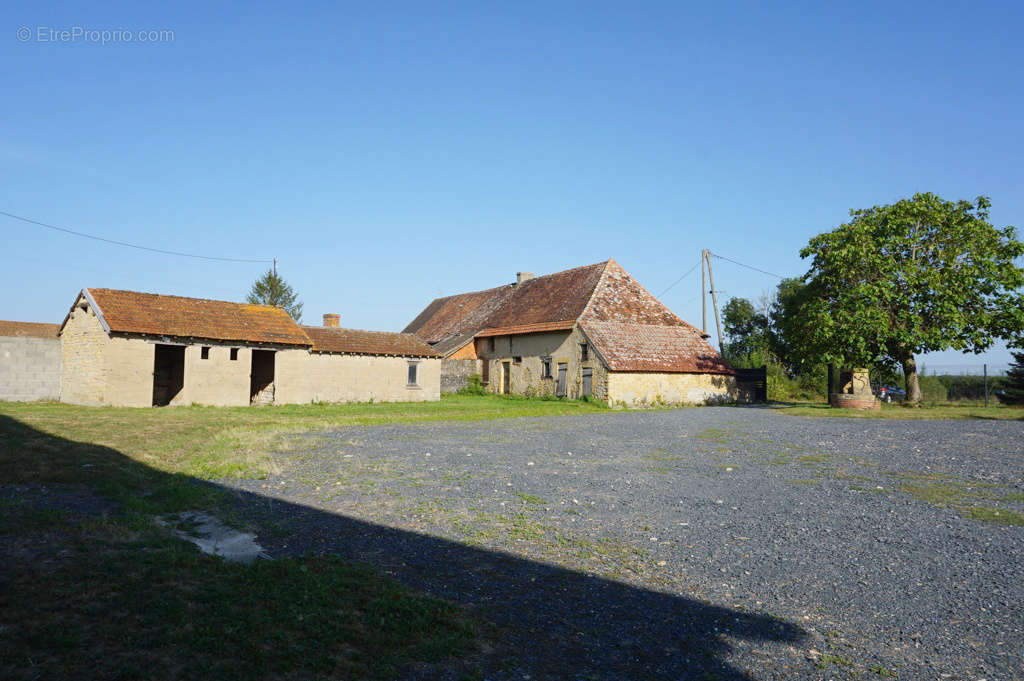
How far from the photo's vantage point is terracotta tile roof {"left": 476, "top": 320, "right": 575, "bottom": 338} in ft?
101

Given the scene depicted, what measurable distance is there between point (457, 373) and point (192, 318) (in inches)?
596

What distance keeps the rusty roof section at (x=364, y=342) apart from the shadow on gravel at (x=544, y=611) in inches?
888

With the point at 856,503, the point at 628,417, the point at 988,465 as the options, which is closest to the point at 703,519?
the point at 856,503

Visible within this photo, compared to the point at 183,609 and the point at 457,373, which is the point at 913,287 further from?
the point at 183,609

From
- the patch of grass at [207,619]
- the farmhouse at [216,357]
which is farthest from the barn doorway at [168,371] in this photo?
the patch of grass at [207,619]

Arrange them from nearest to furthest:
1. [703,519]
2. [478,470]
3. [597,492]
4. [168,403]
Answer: [703,519] < [597,492] < [478,470] < [168,403]

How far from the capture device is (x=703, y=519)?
7.38 m

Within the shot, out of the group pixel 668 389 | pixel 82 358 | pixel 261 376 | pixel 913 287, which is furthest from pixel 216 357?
pixel 913 287

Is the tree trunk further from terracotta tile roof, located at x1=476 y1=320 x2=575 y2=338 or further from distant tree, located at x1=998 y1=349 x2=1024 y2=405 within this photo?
terracotta tile roof, located at x1=476 y1=320 x2=575 y2=338

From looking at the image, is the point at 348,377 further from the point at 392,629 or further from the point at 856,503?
the point at 392,629

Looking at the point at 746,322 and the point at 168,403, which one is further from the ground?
the point at 746,322

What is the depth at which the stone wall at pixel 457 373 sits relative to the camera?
121 feet

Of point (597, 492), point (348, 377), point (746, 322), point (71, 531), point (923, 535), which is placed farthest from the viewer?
point (746, 322)

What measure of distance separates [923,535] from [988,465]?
5.88 metres
